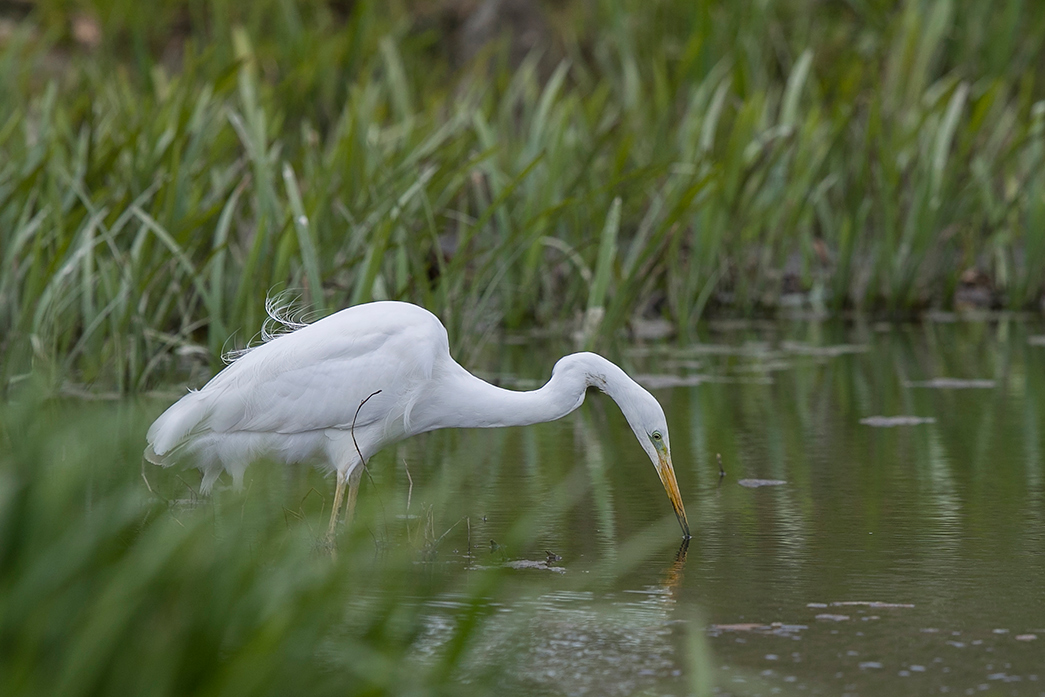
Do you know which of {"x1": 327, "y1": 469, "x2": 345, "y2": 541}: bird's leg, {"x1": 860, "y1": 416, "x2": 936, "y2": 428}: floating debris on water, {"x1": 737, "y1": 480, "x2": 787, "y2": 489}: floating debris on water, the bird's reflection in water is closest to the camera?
the bird's reflection in water

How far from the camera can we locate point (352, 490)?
4609mm

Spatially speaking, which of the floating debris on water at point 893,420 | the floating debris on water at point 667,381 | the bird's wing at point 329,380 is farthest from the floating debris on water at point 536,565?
the floating debris on water at point 667,381

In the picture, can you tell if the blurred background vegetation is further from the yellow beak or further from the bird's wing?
the yellow beak

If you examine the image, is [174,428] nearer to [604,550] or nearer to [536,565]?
[536,565]

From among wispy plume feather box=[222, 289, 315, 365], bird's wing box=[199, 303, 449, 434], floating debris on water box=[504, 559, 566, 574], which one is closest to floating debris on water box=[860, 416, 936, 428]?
bird's wing box=[199, 303, 449, 434]

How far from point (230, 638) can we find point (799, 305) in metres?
8.01

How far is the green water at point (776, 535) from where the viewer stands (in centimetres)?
311

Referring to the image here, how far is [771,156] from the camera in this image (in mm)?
8758

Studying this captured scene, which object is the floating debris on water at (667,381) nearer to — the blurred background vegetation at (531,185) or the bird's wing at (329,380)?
the blurred background vegetation at (531,185)

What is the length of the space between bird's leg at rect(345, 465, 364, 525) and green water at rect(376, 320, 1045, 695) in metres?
0.14

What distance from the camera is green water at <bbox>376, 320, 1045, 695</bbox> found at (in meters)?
3.11

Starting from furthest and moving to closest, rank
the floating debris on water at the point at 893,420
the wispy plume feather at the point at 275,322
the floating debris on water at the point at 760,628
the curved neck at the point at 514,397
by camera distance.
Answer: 1. the floating debris on water at the point at 893,420
2. the wispy plume feather at the point at 275,322
3. the curved neck at the point at 514,397
4. the floating debris on water at the point at 760,628

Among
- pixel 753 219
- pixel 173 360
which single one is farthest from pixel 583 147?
pixel 173 360

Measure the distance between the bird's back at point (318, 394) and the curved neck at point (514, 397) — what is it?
9cm
